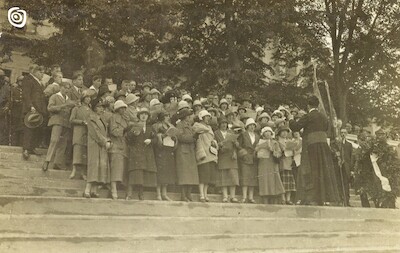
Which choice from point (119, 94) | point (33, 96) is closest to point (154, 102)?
point (119, 94)

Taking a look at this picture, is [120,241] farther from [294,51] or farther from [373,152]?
[294,51]

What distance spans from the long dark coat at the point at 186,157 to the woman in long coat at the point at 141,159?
44cm

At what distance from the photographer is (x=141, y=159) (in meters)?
6.55

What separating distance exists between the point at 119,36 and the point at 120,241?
167 inches

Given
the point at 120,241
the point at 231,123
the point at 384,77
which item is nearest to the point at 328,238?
the point at 231,123

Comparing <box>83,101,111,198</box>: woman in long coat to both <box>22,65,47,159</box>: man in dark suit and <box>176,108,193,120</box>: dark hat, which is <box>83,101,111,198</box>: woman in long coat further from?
<box>176,108,193,120</box>: dark hat

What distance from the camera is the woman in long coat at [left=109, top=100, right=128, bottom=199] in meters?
6.29

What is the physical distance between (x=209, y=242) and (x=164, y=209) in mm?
648

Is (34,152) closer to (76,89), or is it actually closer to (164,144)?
(76,89)

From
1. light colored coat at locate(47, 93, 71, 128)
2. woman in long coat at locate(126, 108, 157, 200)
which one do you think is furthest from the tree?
light colored coat at locate(47, 93, 71, 128)

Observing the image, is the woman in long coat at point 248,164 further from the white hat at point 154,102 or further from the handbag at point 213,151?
the white hat at point 154,102

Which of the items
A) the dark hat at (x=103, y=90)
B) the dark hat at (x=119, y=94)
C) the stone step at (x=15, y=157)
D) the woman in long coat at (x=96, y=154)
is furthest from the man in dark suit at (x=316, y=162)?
the stone step at (x=15, y=157)

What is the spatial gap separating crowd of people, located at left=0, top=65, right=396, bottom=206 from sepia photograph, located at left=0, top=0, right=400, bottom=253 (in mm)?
21

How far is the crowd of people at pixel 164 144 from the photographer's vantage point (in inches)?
258
